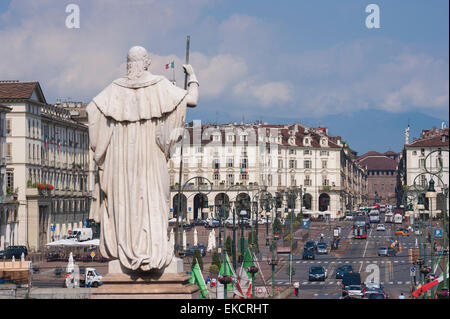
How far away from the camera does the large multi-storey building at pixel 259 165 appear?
526 feet

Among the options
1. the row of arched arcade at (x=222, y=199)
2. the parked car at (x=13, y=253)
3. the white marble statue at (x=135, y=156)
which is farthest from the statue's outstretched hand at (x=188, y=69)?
the row of arched arcade at (x=222, y=199)

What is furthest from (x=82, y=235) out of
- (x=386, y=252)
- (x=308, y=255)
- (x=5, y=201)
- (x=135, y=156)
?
(x=135, y=156)

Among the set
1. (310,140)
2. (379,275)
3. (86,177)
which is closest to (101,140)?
(379,275)

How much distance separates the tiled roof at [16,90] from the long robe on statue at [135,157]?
87.9m

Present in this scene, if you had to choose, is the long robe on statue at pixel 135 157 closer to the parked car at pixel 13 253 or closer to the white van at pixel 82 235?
the parked car at pixel 13 253

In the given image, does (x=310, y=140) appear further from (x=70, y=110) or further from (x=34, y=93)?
(x=34, y=93)

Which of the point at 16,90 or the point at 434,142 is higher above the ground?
the point at 434,142

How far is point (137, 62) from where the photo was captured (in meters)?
12.2

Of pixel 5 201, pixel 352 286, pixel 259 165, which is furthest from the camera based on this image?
pixel 259 165

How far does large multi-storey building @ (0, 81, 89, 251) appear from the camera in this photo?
98438 mm

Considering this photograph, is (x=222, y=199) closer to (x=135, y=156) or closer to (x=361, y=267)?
(x=361, y=267)

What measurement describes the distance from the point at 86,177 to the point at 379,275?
59.9m

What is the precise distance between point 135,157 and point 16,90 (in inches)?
3552

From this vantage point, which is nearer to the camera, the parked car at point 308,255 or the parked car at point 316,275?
the parked car at point 316,275
